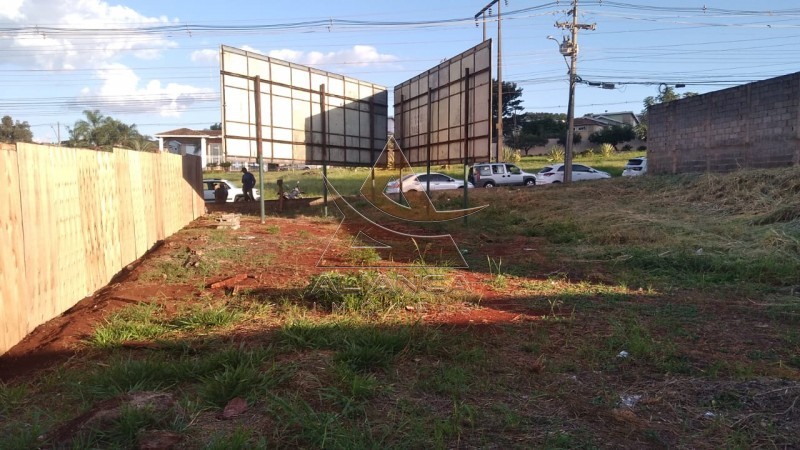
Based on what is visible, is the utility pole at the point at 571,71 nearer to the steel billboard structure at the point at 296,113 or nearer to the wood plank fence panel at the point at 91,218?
the steel billboard structure at the point at 296,113

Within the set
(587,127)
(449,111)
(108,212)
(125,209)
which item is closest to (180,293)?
(108,212)

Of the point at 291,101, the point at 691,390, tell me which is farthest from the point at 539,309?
the point at 291,101

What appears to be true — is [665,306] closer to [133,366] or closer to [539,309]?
[539,309]

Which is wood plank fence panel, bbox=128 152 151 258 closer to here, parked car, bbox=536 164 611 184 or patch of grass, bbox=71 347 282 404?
patch of grass, bbox=71 347 282 404

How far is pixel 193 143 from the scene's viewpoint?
205 feet

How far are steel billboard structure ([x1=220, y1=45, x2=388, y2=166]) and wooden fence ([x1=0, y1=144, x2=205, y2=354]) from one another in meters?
5.36

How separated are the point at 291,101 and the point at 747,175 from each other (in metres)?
12.0

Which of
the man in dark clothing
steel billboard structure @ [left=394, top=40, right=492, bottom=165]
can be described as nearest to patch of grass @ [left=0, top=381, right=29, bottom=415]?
steel billboard structure @ [left=394, top=40, right=492, bottom=165]

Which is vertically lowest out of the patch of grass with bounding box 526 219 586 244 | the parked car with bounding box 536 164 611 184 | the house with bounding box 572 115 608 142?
the patch of grass with bounding box 526 219 586 244

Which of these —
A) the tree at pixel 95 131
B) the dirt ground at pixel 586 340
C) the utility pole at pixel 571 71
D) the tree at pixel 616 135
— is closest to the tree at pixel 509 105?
the tree at pixel 616 135

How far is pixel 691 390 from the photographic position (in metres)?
3.27

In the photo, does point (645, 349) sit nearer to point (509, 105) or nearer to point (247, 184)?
point (247, 184)

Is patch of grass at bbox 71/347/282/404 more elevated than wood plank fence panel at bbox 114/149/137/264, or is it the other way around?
wood plank fence panel at bbox 114/149/137/264

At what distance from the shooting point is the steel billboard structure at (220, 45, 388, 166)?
520 inches
